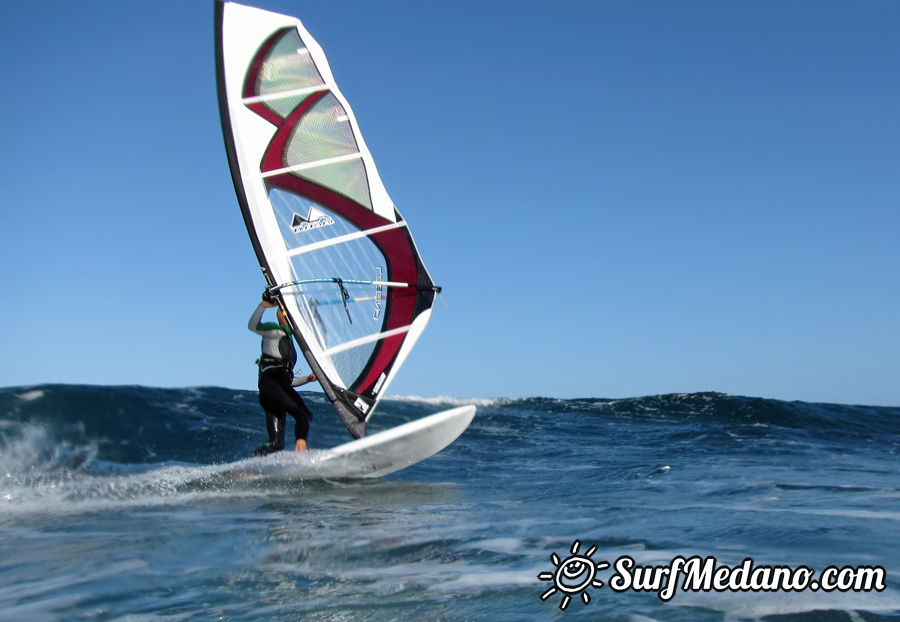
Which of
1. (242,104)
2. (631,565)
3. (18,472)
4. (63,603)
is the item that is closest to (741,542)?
(631,565)

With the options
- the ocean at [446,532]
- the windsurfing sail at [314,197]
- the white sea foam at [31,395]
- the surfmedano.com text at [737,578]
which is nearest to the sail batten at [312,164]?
the windsurfing sail at [314,197]

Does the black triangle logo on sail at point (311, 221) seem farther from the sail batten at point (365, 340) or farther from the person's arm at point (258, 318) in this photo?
the sail batten at point (365, 340)

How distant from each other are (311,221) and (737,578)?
17.2ft

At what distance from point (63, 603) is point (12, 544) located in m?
1.39

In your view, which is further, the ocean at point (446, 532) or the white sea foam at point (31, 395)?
A: the white sea foam at point (31, 395)

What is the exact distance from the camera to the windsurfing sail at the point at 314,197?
6848 mm

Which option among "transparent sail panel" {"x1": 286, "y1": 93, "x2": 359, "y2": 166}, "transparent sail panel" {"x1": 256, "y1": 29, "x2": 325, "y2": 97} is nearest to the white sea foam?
"transparent sail panel" {"x1": 286, "y1": 93, "x2": 359, "y2": 166}

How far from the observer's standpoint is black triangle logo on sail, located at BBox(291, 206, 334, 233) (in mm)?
7066

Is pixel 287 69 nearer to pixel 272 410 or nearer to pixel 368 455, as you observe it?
pixel 272 410

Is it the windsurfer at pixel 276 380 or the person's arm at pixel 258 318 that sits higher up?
the person's arm at pixel 258 318

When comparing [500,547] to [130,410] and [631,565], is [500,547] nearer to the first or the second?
[631,565]

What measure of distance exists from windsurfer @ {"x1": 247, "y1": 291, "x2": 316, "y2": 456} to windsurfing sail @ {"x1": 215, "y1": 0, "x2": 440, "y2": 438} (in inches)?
8.0

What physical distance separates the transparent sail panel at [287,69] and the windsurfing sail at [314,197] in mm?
10

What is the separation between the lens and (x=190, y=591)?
10.2 feet
